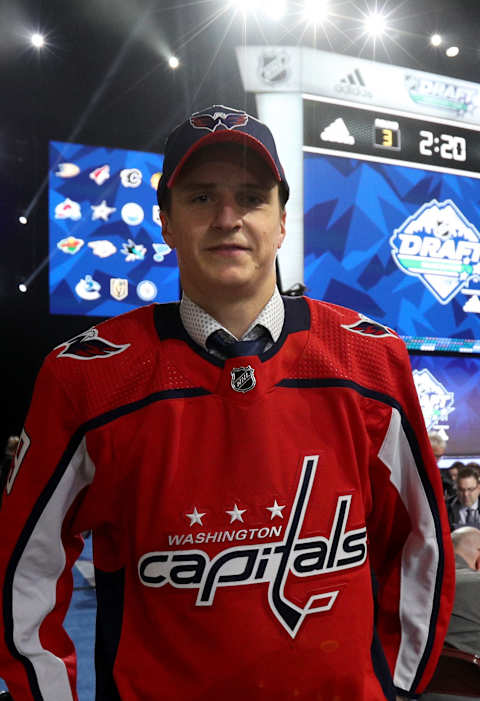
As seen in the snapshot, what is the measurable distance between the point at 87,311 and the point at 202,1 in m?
3.01

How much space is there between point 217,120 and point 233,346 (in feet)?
1.17

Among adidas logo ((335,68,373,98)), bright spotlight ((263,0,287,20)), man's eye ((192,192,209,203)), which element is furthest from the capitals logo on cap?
adidas logo ((335,68,373,98))

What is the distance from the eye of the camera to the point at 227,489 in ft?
3.00

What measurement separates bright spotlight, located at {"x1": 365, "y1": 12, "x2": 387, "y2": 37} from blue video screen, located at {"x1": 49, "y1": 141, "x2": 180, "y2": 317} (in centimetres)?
249

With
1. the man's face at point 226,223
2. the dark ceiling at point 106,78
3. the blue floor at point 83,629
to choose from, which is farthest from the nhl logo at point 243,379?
the dark ceiling at point 106,78

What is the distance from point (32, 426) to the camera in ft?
3.18

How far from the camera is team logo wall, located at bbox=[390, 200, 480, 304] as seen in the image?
22.4 ft

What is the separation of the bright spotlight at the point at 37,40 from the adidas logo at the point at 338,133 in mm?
2767

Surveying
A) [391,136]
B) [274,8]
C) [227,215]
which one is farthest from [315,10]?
A: [227,215]

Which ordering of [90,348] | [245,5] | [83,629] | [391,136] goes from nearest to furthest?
[90,348]
[83,629]
[245,5]
[391,136]

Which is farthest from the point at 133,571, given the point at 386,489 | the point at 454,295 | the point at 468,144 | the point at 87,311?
the point at 468,144

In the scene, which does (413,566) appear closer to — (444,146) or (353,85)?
(353,85)

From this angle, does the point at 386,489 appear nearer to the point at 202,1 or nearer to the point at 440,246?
the point at 202,1

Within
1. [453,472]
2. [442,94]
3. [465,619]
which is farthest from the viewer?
[442,94]
